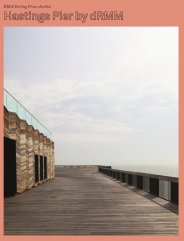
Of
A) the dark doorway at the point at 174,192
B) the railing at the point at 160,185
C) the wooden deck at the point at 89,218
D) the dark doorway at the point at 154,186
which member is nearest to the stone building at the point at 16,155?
the wooden deck at the point at 89,218

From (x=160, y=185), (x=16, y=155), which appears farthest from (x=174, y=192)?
(x=16, y=155)

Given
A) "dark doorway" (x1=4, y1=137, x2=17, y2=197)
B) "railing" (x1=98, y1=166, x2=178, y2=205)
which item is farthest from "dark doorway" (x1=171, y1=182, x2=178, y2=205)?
"dark doorway" (x1=4, y1=137, x2=17, y2=197)

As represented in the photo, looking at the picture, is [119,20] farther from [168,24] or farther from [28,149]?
[28,149]

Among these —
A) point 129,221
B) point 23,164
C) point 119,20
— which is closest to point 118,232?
point 129,221

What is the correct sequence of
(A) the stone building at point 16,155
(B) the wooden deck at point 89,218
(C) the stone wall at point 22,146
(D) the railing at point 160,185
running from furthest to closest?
1. (A) the stone building at point 16,155
2. (C) the stone wall at point 22,146
3. (D) the railing at point 160,185
4. (B) the wooden deck at point 89,218

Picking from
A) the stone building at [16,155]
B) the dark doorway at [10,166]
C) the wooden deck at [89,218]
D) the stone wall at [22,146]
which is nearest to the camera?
the wooden deck at [89,218]

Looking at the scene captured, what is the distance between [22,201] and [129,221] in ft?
22.1

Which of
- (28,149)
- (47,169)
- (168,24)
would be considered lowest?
(47,169)

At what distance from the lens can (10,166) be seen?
19.3 metres

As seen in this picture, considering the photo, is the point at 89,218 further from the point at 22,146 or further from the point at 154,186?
the point at 22,146

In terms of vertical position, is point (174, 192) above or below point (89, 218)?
above

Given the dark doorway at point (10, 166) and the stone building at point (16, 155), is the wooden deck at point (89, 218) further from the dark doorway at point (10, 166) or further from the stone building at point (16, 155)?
the stone building at point (16, 155)

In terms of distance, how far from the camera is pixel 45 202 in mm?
15906

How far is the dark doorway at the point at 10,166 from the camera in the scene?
62.3 feet
